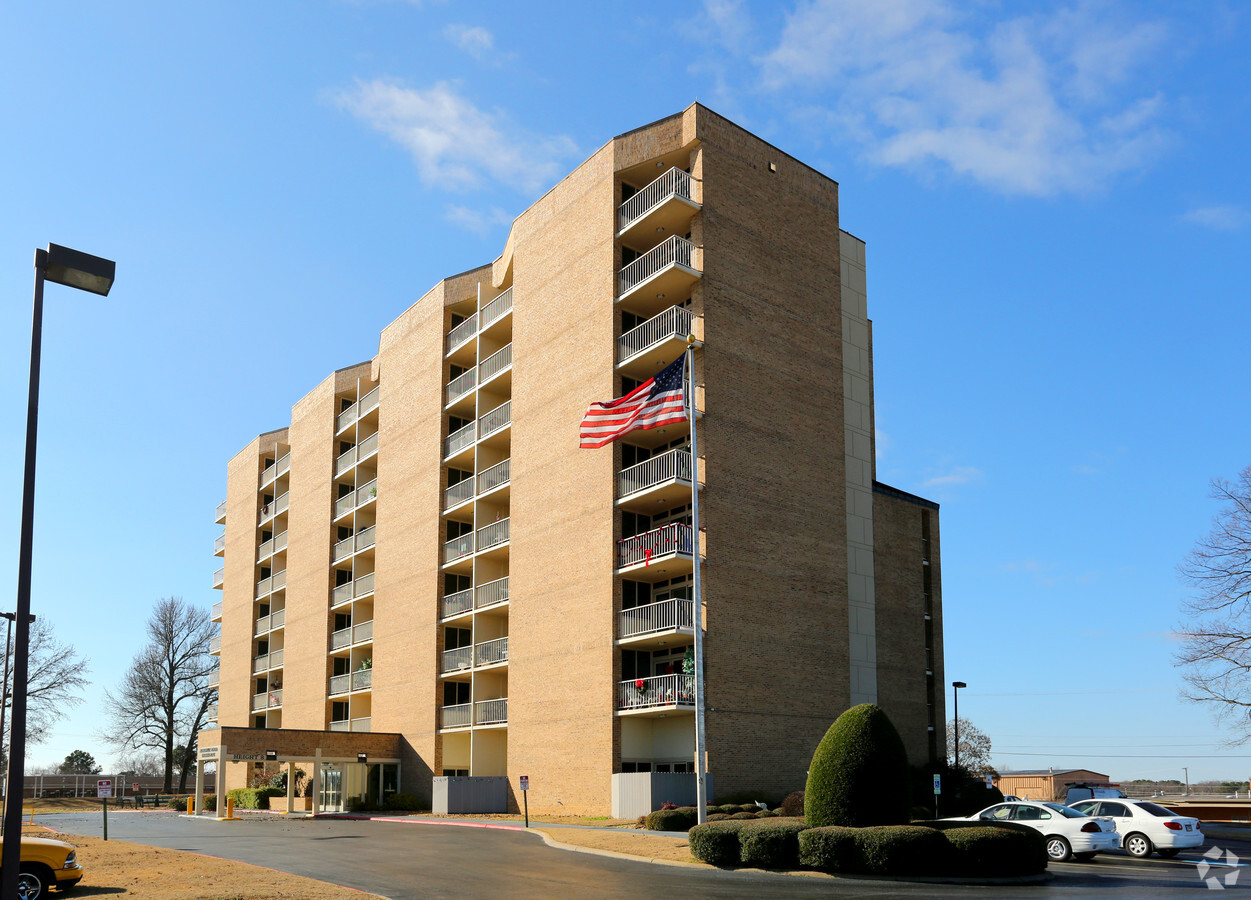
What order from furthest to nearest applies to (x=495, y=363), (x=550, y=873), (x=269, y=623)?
(x=269, y=623), (x=495, y=363), (x=550, y=873)

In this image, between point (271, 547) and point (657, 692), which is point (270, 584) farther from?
point (657, 692)

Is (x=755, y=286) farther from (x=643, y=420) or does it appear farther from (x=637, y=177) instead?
(x=643, y=420)

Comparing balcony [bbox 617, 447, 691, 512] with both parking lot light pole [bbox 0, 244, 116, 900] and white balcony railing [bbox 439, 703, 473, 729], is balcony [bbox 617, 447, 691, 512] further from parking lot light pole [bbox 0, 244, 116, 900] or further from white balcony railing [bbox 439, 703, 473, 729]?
parking lot light pole [bbox 0, 244, 116, 900]

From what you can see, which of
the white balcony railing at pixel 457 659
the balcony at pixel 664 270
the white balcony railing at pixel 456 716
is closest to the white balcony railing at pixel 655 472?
the balcony at pixel 664 270

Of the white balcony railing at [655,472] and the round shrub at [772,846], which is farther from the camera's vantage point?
the white balcony railing at [655,472]

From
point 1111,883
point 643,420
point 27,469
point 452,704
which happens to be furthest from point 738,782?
point 27,469

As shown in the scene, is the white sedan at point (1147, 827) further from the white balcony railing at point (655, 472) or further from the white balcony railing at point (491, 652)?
the white balcony railing at point (491, 652)

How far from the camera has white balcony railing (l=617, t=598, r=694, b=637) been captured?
37312mm

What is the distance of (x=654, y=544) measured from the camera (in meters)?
38.9

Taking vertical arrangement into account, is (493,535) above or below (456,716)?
above

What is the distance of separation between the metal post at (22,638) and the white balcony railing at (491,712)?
35241 mm

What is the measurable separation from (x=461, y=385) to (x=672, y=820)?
28362 mm

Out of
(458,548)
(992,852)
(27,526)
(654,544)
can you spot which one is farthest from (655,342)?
(27,526)

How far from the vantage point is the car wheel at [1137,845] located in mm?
27797
